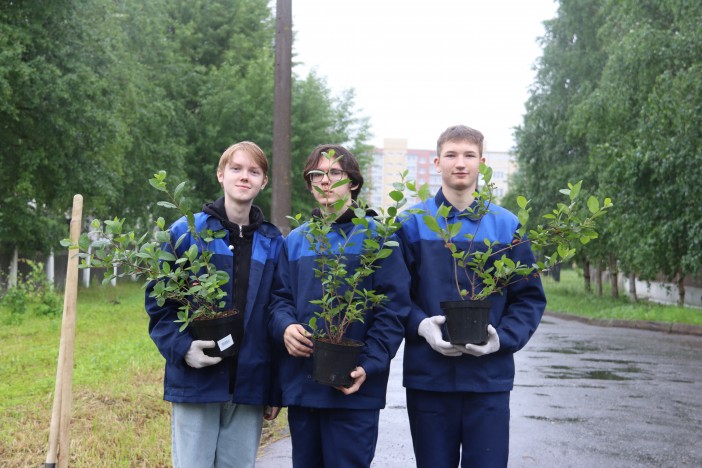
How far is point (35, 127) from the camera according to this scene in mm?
20266

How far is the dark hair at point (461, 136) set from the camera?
383 cm

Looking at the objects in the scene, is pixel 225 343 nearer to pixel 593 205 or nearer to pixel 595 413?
pixel 593 205

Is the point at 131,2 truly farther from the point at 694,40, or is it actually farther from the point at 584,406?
the point at 584,406

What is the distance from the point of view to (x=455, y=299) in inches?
144

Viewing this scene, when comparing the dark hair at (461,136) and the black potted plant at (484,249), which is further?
the dark hair at (461,136)

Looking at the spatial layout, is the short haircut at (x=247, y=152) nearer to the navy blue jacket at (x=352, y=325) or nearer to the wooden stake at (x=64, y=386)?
the navy blue jacket at (x=352, y=325)

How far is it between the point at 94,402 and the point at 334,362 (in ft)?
13.7

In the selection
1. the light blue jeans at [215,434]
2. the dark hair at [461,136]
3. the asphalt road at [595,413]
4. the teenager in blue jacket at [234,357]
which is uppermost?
the dark hair at [461,136]

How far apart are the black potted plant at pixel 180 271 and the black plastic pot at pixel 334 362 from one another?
16.3 inches

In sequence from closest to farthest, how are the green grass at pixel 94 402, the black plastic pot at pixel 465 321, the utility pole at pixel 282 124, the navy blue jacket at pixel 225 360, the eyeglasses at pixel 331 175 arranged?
the black plastic pot at pixel 465 321
the navy blue jacket at pixel 225 360
the eyeglasses at pixel 331 175
the green grass at pixel 94 402
the utility pole at pixel 282 124

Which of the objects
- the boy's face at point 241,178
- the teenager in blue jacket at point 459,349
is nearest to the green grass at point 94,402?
the boy's face at point 241,178

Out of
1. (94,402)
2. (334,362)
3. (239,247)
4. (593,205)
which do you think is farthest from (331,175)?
(94,402)

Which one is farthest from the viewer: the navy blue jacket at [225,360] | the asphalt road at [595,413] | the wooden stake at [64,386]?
the asphalt road at [595,413]

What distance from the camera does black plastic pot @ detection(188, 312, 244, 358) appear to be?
3.44 m
